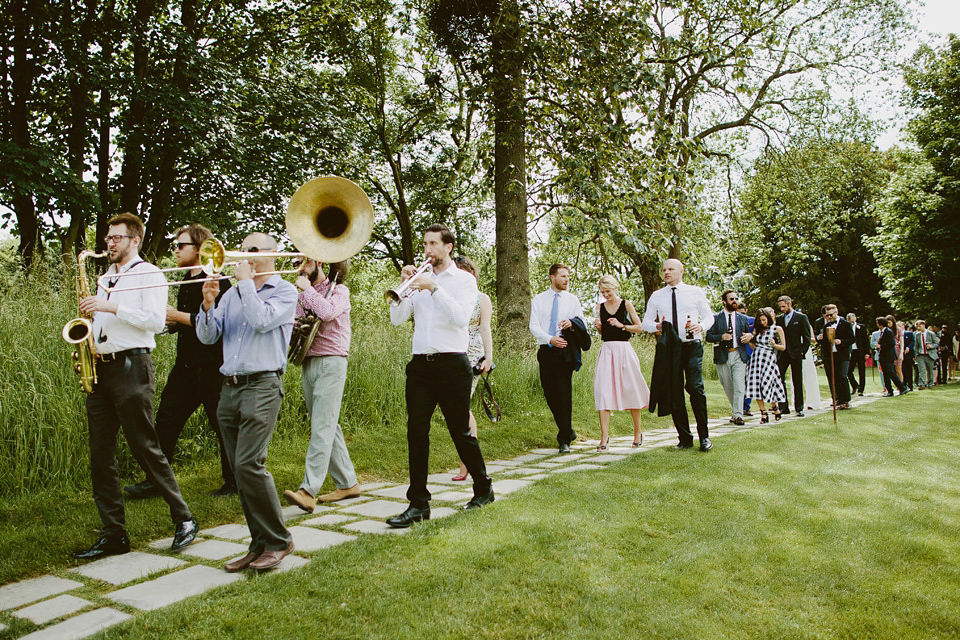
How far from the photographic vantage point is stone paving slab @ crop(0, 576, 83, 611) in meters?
3.54

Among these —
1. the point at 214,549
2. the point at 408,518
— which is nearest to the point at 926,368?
the point at 408,518

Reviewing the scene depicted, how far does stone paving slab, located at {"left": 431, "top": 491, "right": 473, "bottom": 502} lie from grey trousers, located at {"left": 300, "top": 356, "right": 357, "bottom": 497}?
34.7 inches

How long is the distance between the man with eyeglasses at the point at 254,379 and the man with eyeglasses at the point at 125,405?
1.75ft

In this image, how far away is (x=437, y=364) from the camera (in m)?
4.80

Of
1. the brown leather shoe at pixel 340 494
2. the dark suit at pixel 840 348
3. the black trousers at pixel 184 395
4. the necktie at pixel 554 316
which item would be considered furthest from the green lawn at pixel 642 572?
the dark suit at pixel 840 348

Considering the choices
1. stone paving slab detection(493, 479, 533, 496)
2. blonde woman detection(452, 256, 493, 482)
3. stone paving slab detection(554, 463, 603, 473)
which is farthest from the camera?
stone paving slab detection(554, 463, 603, 473)

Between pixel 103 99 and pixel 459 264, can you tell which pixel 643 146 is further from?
pixel 103 99

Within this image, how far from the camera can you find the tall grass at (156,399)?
5.32m

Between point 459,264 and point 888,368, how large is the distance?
604 inches

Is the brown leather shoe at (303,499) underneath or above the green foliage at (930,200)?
underneath

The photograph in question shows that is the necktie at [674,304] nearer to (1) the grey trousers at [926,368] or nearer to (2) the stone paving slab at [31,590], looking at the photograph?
(2) the stone paving slab at [31,590]

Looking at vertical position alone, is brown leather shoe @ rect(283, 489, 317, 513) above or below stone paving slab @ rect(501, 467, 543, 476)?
above

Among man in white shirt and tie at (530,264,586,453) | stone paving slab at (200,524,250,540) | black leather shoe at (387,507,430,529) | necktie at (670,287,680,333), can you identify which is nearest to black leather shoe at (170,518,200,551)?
stone paving slab at (200,524,250,540)

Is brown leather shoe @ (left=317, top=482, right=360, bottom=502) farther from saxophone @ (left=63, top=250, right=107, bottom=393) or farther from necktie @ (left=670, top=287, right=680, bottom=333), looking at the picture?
necktie @ (left=670, top=287, right=680, bottom=333)
